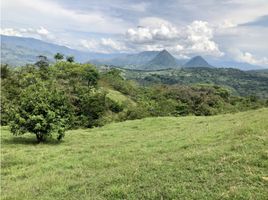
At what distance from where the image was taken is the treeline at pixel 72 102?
976 inches

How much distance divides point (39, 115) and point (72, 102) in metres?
38.9

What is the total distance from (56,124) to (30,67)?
230 ft

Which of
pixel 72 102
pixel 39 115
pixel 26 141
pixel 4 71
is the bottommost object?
pixel 72 102

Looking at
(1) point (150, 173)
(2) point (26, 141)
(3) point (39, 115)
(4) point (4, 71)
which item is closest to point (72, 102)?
(4) point (4, 71)

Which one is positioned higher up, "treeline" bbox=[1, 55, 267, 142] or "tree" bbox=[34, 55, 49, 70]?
"tree" bbox=[34, 55, 49, 70]

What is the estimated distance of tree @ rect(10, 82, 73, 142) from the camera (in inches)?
953

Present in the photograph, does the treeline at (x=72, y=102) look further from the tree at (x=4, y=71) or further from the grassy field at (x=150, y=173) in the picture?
the grassy field at (x=150, y=173)

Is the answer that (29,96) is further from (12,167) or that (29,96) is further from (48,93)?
(12,167)

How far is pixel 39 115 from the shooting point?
24438 millimetres

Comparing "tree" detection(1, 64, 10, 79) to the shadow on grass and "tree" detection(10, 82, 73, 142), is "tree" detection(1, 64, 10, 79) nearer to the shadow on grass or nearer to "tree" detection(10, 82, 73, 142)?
the shadow on grass

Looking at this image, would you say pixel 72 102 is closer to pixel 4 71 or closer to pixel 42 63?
pixel 4 71

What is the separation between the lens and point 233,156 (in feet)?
38.3

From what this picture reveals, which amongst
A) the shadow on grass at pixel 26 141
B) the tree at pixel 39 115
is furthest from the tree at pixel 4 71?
the tree at pixel 39 115

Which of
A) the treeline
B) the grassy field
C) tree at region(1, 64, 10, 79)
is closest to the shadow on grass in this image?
the treeline
